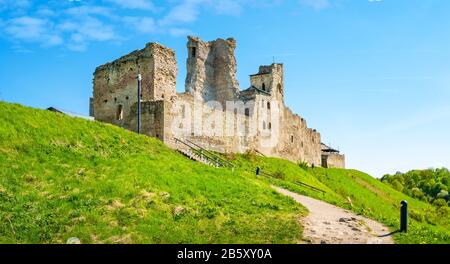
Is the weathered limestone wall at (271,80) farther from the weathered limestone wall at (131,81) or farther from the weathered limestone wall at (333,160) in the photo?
the weathered limestone wall at (333,160)

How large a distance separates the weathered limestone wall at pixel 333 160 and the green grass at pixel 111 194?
50.8 m

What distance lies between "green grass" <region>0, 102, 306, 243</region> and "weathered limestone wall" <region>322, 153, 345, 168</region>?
167 feet

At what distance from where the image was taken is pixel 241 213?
69.2ft

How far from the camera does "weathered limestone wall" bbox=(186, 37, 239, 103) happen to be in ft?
196

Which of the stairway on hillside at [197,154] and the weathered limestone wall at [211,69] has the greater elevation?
the weathered limestone wall at [211,69]

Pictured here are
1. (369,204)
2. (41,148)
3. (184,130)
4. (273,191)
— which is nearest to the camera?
(41,148)

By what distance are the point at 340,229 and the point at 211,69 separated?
43.0 meters

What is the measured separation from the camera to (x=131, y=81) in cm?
4194

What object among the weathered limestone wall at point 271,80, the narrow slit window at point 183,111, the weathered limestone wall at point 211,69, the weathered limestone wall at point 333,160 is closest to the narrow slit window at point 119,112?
the narrow slit window at point 183,111

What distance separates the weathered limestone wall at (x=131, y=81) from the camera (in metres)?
41.0

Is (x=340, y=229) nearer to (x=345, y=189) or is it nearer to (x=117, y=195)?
(x=117, y=195)
